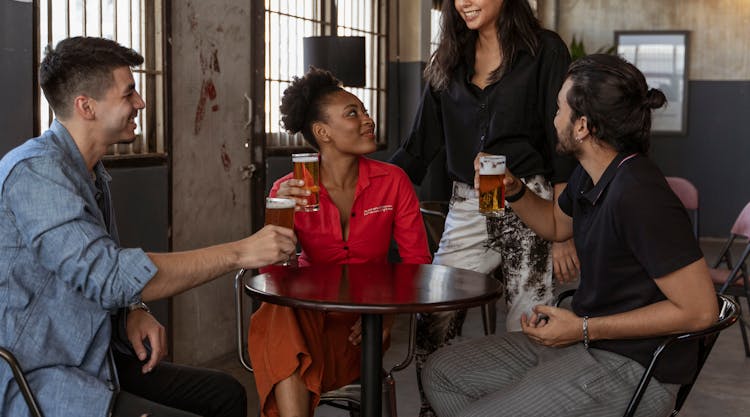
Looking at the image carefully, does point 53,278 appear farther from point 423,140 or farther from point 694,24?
A: point 694,24

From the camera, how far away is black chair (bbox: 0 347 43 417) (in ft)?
6.07

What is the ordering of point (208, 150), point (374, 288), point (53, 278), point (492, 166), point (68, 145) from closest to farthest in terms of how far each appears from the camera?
1. point (53, 278)
2. point (68, 145)
3. point (374, 288)
4. point (492, 166)
5. point (208, 150)

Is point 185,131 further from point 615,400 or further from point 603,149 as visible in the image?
point 615,400

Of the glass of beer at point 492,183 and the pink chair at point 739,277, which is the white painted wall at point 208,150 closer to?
the glass of beer at point 492,183

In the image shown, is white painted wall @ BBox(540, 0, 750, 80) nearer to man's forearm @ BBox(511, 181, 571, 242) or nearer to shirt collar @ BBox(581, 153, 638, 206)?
man's forearm @ BBox(511, 181, 571, 242)

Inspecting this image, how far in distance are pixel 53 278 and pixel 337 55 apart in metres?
3.11

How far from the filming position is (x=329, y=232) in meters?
2.89

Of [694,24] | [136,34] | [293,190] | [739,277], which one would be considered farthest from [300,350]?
[694,24]

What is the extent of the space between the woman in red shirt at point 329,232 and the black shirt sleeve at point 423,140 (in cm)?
33

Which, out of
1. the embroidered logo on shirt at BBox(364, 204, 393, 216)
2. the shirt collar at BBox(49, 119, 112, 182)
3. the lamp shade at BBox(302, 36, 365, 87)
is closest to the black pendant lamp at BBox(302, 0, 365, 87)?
the lamp shade at BBox(302, 36, 365, 87)

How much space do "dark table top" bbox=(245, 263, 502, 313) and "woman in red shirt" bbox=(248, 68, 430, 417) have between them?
0.15 meters

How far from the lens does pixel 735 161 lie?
9.77 metres

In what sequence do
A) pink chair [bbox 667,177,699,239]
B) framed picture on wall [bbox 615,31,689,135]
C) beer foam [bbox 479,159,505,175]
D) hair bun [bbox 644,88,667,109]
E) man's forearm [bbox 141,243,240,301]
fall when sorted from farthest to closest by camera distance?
framed picture on wall [bbox 615,31,689,135] → pink chair [bbox 667,177,699,239] → beer foam [bbox 479,159,505,175] → hair bun [bbox 644,88,667,109] → man's forearm [bbox 141,243,240,301]

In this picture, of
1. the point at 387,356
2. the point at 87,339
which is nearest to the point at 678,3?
the point at 387,356
